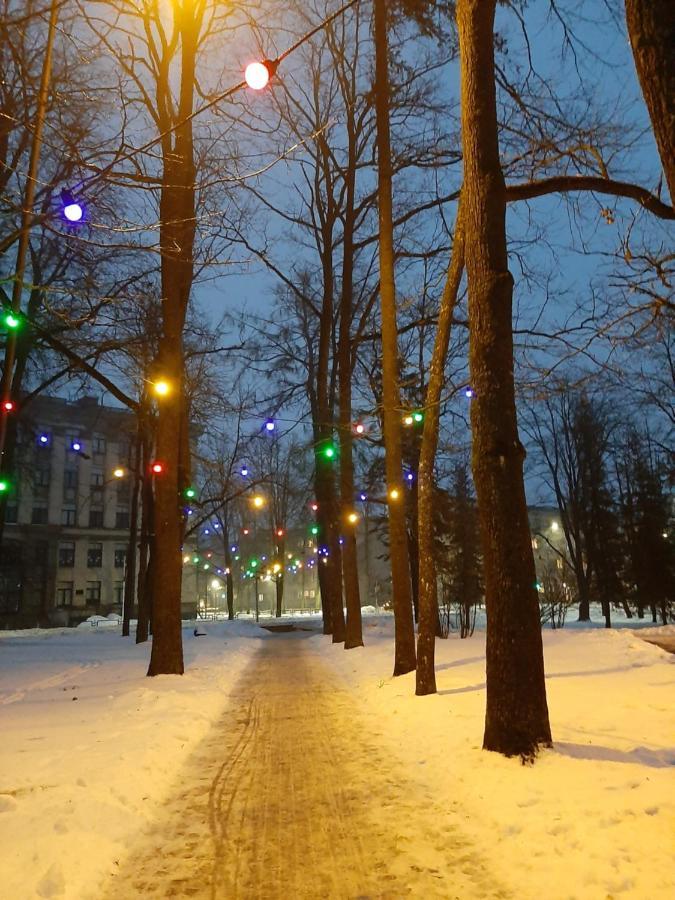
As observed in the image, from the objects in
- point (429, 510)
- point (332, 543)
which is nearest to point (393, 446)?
point (429, 510)

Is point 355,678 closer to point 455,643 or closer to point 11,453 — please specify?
point 455,643

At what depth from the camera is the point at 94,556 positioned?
57125mm

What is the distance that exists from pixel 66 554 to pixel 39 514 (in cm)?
457

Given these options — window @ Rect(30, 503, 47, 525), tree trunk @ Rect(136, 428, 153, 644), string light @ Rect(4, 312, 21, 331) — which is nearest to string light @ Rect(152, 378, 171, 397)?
string light @ Rect(4, 312, 21, 331)

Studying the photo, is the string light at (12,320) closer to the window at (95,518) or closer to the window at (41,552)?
the window at (41,552)

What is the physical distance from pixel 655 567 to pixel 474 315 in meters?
29.8

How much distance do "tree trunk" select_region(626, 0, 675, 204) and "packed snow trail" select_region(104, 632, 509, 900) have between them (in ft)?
13.3

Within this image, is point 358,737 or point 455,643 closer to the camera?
point 358,737

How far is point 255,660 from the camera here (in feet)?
60.4

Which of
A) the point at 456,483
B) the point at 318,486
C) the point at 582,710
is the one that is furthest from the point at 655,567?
the point at 582,710

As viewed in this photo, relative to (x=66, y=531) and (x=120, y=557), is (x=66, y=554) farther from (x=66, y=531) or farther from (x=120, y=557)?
(x=120, y=557)

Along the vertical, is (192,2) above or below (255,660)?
above

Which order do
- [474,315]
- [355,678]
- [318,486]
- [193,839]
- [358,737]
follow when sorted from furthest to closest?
1. [318,486]
2. [355,678]
3. [358,737]
4. [474,315]
5. [193,839]

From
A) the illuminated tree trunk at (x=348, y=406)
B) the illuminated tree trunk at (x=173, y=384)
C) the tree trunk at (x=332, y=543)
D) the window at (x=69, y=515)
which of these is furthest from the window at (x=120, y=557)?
the illuminated tree trunk at (x=173, y=384)
